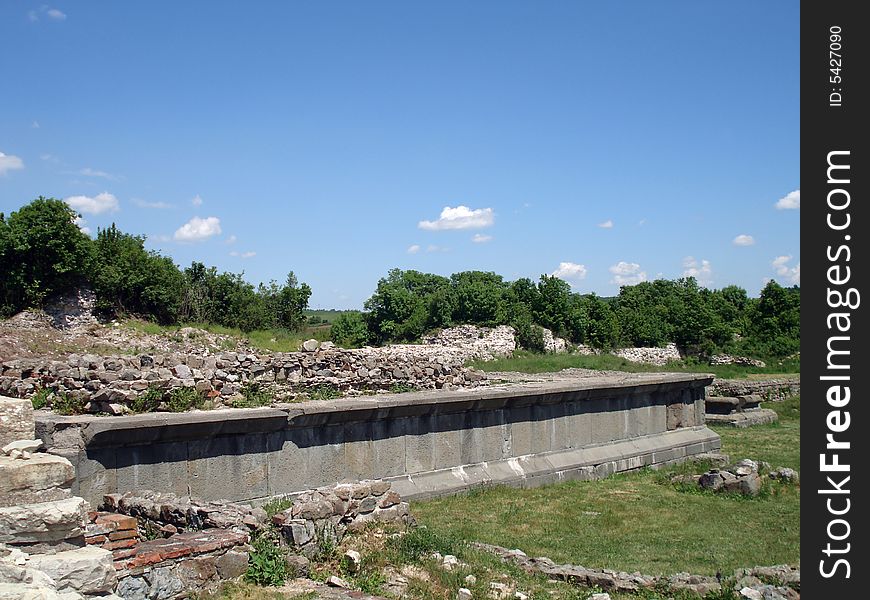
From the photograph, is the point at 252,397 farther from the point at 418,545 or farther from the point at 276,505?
the point at 418,545

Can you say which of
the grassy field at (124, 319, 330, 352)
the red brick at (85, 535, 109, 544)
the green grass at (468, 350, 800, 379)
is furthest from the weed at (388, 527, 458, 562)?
the green grass at (468, 350, 800, 379)

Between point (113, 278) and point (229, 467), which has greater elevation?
point (113, 278)

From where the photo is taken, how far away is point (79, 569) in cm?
397

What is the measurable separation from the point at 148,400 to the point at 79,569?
359 centimetres

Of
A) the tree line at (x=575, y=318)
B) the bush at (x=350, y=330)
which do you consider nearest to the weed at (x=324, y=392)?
the tree line at (x=575, y=318)

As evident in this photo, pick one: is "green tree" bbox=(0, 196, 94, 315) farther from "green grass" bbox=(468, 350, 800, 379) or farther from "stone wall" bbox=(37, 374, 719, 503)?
"stone wall" bbox=(37, 374, 719, 503)

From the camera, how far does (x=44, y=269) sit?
2362cm

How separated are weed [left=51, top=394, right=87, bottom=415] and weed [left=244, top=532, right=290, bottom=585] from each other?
2.98 metres

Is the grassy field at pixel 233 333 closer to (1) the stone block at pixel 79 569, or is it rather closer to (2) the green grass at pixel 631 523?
(2) the green grass at pixel 631 523

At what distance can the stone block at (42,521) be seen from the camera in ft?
13.4

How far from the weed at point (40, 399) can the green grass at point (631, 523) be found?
3.94 m

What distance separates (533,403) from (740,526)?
9.73 feet

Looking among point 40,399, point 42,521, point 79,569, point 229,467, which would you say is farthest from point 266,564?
point 40,399

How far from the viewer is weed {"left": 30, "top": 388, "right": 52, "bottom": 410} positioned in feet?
23.8
